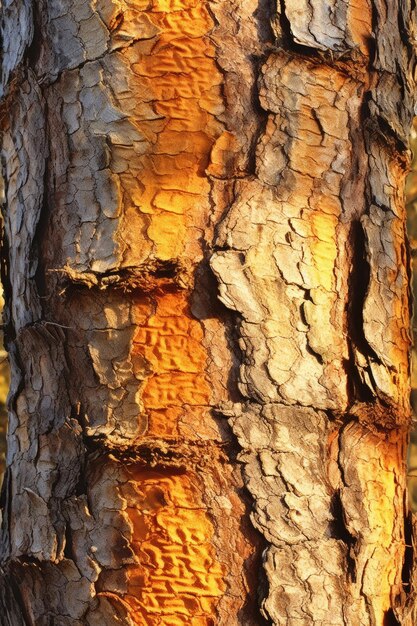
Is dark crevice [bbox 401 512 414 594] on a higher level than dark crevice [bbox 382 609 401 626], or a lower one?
higher

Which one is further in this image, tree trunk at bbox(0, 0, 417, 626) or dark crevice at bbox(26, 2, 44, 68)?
dark crevice at bbox(26, 2, 44, 68)

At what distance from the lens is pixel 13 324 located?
136cm

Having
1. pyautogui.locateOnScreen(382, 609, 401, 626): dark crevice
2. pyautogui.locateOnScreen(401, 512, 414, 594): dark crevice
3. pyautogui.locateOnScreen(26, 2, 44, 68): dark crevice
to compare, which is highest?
pyautogui.locateOnScreen(26, 2, 44, 68): dark crevice

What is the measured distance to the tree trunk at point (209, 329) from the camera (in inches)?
46.6

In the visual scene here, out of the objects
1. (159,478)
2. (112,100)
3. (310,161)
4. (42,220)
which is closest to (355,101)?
(310,161)

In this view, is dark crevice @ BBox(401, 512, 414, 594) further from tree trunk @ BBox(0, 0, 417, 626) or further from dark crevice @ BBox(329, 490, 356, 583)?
dark crevice @ BBox(329, 490, 356, 583)

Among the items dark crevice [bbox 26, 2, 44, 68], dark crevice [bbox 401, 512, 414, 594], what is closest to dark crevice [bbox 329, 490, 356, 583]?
dark crevice [bbox 401, 512, 414, 594]

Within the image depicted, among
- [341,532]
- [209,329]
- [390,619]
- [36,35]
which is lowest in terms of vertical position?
[390,619]

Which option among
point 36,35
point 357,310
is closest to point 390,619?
point 357,310

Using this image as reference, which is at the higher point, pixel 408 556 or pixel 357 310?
pixel 357 310

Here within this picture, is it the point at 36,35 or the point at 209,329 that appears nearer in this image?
the point at 209,329

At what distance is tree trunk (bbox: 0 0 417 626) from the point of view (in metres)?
1.18

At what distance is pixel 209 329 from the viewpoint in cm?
120

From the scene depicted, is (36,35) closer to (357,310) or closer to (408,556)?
(357,310)
